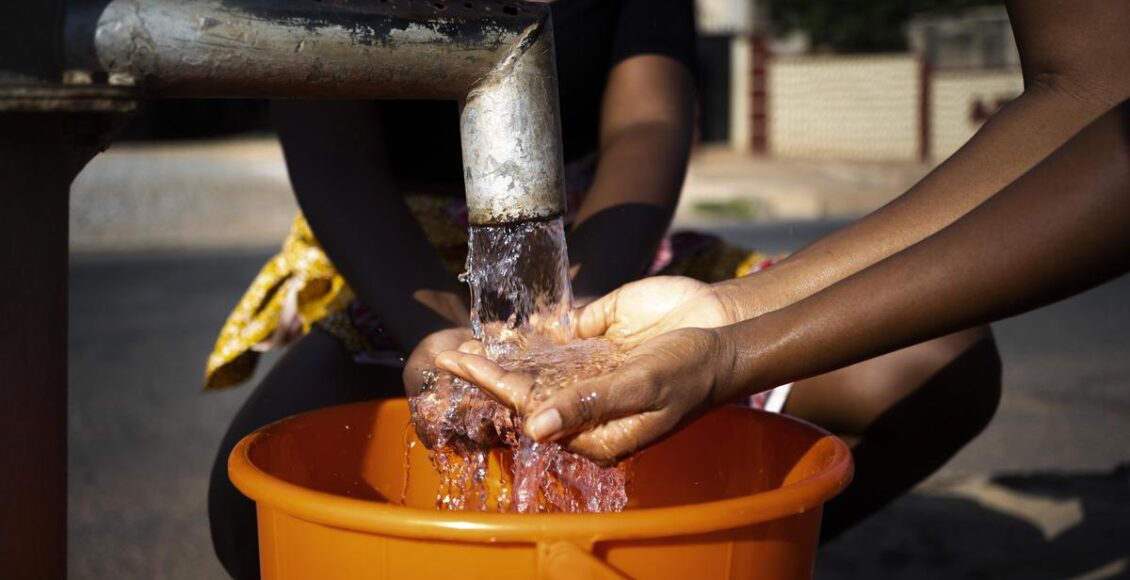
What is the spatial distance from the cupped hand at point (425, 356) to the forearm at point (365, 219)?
0.53 feet

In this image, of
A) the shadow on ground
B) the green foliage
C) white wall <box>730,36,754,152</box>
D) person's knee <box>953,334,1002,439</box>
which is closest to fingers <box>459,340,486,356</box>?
person's knee <box>953,334,1002,439</box>

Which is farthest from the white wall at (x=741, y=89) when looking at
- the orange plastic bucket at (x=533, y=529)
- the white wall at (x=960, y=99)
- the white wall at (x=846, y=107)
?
the orange plastic bucket at (x=533, y=529)

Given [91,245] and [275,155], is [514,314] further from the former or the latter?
[275,155]

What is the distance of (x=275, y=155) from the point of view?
50.2 feet

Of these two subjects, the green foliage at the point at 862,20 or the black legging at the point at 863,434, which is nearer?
the black legging at the point at 863,434

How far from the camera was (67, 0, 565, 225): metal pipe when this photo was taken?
2.95ft

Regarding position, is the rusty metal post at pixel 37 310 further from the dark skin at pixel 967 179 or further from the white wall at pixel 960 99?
the white wall at pixel 960 99

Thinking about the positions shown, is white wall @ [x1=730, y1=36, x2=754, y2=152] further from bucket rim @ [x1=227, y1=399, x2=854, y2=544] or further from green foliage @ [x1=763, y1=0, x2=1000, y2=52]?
bucket rim @ [x1=227, y1=399, x2=854, y2=544]

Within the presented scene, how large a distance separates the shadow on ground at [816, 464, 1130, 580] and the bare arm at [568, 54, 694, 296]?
2.82 ft

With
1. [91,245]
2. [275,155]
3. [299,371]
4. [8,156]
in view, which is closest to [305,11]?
[8,156]

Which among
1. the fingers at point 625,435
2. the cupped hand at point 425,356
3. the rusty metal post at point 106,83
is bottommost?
the cupped hand at point 425,356

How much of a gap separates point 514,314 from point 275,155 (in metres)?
14.4

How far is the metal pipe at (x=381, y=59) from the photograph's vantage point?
0.90m

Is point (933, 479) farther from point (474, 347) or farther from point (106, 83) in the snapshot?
point (106, 83)
